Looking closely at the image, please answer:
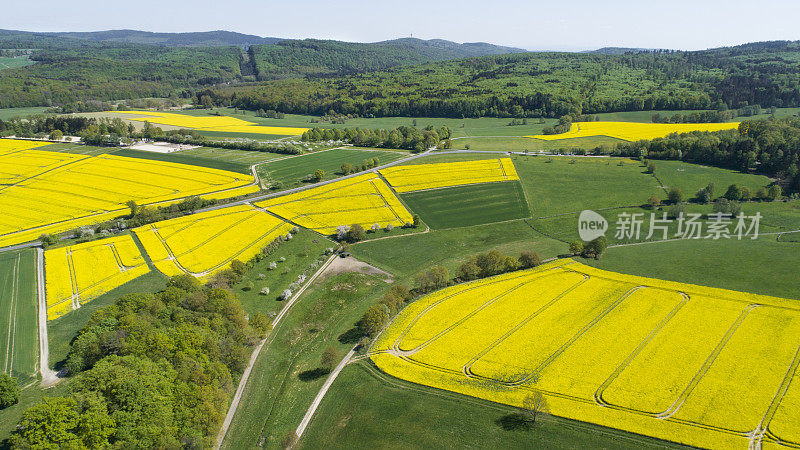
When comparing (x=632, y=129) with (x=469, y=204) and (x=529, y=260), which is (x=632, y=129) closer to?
(x=469, y=204)

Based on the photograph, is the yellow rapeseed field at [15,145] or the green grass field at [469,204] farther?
the yellow rapeseed field at [15,145]

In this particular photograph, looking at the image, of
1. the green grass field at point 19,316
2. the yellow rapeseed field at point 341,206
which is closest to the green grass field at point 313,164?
the yellow rapeseed field at point 341,206

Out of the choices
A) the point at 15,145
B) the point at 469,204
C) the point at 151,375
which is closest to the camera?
the point at 151,375

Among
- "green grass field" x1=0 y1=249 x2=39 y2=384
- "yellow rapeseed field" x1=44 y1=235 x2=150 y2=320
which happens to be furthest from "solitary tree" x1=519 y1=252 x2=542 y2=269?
"green grass field" x1=0 y1=249 x2=39 y2=384

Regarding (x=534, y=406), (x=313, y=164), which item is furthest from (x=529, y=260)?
(x=313, y=164)

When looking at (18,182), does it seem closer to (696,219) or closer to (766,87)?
(696,219)

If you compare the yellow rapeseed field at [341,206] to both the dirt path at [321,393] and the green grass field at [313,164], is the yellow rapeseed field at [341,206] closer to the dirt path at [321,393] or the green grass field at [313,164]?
the green grass field at [313,164]

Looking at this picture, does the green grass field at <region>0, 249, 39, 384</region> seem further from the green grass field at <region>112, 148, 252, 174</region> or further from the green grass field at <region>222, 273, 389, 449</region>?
the green grass field at <region>112, 148, 252, 174</region>

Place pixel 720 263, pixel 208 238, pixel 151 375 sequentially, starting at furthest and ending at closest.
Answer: pixel 208 238
pixel 720 263
pixel 151 375
